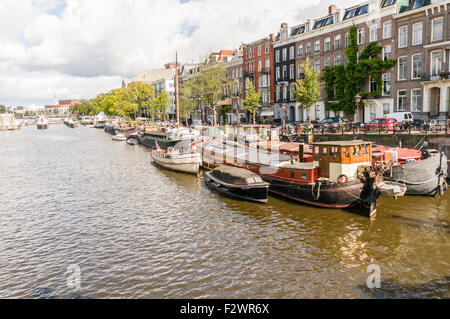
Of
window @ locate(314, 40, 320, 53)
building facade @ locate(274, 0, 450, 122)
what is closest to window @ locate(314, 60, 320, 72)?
building facade @ locate(274, 0, 450, 122)

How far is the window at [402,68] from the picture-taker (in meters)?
42.4

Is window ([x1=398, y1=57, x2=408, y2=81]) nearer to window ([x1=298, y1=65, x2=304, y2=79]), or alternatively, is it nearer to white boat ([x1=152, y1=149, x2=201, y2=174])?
window ([x1=298, y1=65, x2=304, y2=79])

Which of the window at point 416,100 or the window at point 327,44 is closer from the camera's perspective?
the window at point 416,100

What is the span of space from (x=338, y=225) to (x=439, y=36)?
3146 cm

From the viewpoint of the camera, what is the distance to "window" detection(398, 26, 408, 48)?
4203 centimetres

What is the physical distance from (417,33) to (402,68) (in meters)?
4.11

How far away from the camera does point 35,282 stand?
44.3ft

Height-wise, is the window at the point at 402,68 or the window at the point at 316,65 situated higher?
the window at the point at 316,65

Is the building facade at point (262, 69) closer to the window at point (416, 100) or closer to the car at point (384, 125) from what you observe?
the window at point (416, 100)

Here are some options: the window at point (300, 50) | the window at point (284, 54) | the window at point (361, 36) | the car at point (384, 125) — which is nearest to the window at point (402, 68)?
the window at point (361, 36)

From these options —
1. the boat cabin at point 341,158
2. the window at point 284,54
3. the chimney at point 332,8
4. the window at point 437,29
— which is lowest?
the boat cabin at point 341,158

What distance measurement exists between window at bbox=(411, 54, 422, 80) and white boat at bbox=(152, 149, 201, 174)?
27.4m
